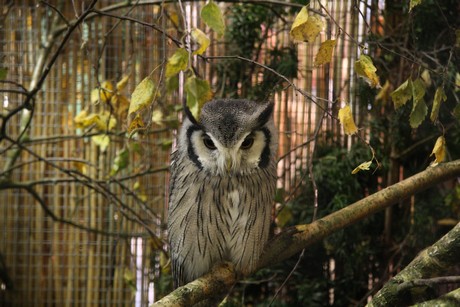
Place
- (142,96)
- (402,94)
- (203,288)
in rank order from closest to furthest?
(142,96) < (402,94) < (203,288)

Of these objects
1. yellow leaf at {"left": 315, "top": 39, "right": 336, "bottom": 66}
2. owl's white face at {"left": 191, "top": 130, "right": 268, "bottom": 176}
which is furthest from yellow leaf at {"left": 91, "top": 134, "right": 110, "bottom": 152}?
yellow leaf at {"left": 315, "top": 39, "right": 336, "bottom": 66}

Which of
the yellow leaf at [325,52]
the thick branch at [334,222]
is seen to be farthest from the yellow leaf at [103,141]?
the yellow leaf at [325,52]

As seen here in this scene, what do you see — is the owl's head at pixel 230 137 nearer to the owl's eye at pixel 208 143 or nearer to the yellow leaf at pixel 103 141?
the owl's eye at pixel 208 143

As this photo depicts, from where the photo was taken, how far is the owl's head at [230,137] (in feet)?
5.00

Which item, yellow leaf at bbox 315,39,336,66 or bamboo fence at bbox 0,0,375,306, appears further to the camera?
bamboo fence at bbox 0,0,375,306

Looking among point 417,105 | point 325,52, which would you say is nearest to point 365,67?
point 325,52

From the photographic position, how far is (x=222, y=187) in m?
1.71

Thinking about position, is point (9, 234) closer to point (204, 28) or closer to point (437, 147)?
point (204, 28)

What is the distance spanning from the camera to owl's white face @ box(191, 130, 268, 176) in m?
1.54

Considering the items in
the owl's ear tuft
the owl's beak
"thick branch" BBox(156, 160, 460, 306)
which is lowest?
"thick branch" BBox(156, 160, 460, 306)

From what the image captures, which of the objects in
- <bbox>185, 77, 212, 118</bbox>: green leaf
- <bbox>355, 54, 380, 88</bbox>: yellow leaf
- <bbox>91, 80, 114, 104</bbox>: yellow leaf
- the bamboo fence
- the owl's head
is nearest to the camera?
<bbox>185, 77, 212, 118</bbox>: green leaf

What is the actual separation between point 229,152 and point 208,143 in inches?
3.5

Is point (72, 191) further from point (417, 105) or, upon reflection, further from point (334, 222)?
point (417, 105)

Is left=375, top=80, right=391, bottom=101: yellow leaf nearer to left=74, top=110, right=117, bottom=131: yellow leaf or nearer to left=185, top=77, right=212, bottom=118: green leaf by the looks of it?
left=74, top=110, right=117, bottom=131: yellow leaf
